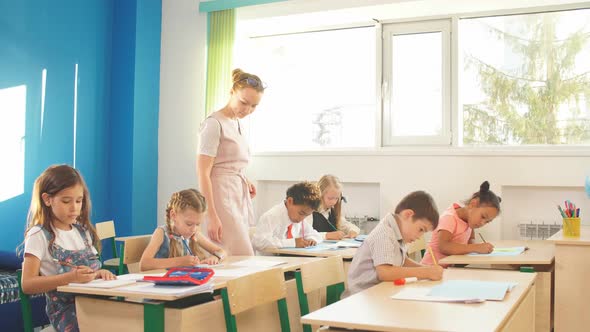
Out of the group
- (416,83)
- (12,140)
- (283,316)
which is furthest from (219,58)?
(283,316)

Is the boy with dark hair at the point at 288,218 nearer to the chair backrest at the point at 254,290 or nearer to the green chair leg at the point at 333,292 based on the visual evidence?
the green chair leg at the point at 333,292

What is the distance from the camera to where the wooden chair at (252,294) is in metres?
2.32

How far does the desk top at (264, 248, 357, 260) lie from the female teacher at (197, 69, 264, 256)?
203mm

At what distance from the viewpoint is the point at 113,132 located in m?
5.80

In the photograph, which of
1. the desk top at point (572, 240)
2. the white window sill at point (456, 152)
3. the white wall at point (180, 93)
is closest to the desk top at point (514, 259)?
the desk top at point (572, 240)

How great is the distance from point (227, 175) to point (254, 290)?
47.1 inches

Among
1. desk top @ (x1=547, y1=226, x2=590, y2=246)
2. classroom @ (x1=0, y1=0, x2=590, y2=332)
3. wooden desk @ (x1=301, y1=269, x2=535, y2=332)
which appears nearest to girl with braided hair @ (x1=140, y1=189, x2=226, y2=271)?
classroom @ (x1=0, y1=0, x2=590, y2=332)

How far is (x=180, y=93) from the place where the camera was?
19.3 feet

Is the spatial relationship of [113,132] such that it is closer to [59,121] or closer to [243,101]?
[59,121]

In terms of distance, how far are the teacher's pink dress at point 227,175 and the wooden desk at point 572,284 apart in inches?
60.9

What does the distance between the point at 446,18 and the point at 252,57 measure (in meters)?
1.76

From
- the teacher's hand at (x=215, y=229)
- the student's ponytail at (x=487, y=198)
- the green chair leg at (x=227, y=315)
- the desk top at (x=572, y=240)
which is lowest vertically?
the green chair leg at (x=227, y=315)

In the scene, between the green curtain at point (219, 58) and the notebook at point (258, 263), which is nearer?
the notebook at point (258, 263)

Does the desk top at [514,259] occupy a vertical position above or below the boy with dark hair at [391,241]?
below
